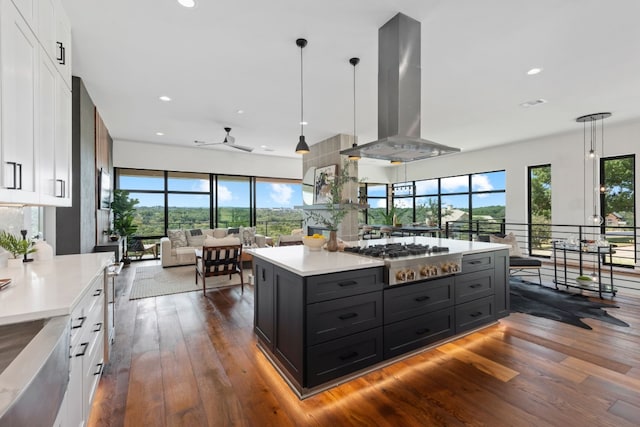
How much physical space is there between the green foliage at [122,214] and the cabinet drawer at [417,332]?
575cm

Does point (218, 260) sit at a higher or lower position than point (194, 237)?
lower

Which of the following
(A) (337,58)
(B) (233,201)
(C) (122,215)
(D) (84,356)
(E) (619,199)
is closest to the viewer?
(D) (84,356)

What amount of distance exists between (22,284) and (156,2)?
7.19 feet

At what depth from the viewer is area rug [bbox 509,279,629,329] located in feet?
10.9

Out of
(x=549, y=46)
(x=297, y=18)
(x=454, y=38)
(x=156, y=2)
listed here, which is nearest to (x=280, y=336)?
(x=297, y=18)

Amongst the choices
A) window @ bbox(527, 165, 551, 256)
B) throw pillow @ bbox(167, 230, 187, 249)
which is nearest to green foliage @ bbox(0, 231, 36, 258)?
throw pillow @ bbox(167, 230, 187, 249)

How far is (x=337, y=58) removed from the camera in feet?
10.1

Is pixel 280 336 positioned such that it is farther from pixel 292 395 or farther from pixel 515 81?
pixel 515 81

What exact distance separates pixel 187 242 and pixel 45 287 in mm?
5616

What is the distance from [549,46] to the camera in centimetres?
281

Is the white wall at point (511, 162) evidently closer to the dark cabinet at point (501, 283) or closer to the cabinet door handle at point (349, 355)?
the dark cabinet at point (501, 283)

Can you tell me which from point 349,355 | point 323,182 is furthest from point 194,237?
point 349,355

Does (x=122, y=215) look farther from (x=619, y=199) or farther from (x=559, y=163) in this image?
(x=619, y=199)

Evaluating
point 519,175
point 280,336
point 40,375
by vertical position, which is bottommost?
point 280,336
